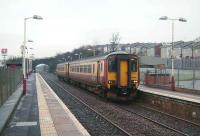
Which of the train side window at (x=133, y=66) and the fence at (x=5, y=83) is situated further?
the train side window at (x=133, y=66)

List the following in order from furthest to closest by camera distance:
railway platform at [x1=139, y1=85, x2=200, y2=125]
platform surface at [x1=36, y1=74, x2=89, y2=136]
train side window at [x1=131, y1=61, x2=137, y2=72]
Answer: train side window at [x1=131, y1=61, x2=137, y2=72] < railway platform at [x1=139, y1=85, x2=200, y2=125] < platform surface at [x1=36, y1=74, x2=89, y2=136]

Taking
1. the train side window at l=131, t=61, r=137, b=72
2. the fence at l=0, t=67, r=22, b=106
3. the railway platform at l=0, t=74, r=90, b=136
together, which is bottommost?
the railway platform at l=0, t=74, r=90, b=136

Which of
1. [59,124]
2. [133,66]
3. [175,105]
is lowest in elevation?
[59,124]

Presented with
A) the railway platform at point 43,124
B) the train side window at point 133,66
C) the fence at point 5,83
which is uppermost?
the train side window at point 133,66

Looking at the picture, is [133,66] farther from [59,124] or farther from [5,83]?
[59,124]

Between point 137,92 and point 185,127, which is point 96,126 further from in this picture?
point 137,92

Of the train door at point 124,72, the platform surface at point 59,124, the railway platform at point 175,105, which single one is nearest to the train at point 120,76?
the train door at point 124,72

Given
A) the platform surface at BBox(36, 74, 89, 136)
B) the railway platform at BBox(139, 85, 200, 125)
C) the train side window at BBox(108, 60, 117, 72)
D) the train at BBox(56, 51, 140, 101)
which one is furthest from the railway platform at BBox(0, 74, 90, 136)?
the train side window at BBox(108, 60, 117, 72)

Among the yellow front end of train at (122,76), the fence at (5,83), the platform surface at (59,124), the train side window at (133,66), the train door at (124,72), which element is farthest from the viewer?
the train side window at (133,66)

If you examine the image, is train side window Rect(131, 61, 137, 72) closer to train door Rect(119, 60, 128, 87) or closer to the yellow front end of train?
the yellow front end of train

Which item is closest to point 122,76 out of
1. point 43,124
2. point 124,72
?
point 124,72

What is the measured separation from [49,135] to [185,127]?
598cm

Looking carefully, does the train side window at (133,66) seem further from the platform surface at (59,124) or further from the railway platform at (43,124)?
the platform surface at (59,124)

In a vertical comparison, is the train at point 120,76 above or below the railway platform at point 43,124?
above
